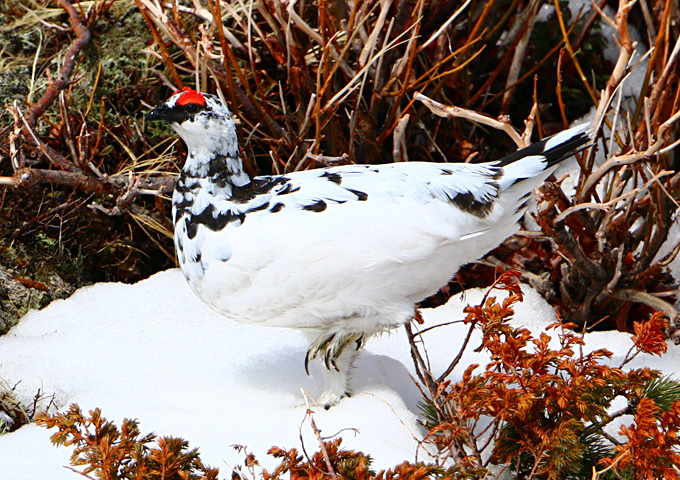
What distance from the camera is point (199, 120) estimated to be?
1874 millimetres

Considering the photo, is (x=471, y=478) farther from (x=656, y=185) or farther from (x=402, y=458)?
(x=656, y=185)

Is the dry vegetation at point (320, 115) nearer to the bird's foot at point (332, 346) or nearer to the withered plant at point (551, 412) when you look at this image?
the withered plant at point (551, 412)

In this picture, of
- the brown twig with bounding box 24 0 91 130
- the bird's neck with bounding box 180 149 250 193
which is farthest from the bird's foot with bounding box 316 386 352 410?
the brown twig with bounding box 24 0 91 130

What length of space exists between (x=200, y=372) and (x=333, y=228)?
774 mm

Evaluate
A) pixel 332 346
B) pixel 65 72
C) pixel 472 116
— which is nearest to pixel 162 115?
pixel 332 346

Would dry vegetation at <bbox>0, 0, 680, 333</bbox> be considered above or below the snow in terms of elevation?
above

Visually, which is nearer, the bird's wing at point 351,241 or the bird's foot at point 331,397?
the bird's wing at point 351,241

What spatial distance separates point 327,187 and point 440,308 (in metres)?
1.01

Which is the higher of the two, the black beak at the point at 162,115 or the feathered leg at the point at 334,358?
the black beak at the point at 162,115

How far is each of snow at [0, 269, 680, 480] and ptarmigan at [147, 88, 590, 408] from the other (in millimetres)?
228

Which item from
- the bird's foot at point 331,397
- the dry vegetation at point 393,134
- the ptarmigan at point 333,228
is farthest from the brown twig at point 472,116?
the bird's foot at point 331,397

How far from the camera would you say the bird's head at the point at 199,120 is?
1.87 meters

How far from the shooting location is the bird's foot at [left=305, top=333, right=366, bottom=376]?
196cm

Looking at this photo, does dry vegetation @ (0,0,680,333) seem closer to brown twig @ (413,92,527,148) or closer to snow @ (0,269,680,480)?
brown twig @ (413,92,527,148)
